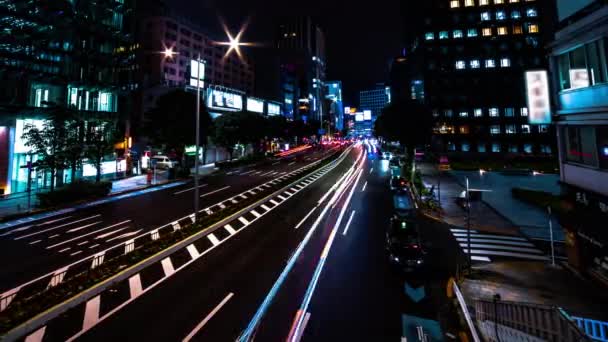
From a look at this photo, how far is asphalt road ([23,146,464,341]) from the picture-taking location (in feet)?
28.5

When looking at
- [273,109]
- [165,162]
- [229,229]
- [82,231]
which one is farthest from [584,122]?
[273,109]

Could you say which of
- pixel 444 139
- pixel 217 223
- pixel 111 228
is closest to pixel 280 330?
pixel 217 223

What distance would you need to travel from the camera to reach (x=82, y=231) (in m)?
18.5

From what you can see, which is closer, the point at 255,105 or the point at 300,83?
the point at 255,105

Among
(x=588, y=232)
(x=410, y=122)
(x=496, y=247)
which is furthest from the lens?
(x=410, y=122)

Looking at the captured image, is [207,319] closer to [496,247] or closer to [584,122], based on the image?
[496,247]

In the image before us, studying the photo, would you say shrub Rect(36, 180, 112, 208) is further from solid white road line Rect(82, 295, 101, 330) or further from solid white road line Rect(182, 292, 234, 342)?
solid white road line Rect(182, 292, 234, 342)

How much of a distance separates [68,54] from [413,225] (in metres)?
45.7

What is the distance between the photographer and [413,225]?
15.1 metres

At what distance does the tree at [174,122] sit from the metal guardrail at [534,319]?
4105 cm

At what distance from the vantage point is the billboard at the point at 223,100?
6556cm

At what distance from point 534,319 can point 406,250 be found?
17.6 ft

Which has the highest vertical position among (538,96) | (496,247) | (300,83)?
(300,83)

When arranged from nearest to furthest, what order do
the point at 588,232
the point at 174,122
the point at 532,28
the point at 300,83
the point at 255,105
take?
the point at 588,232
the point at 174,122
the point at 532,28
the point at 255,105
the point at 300,83
